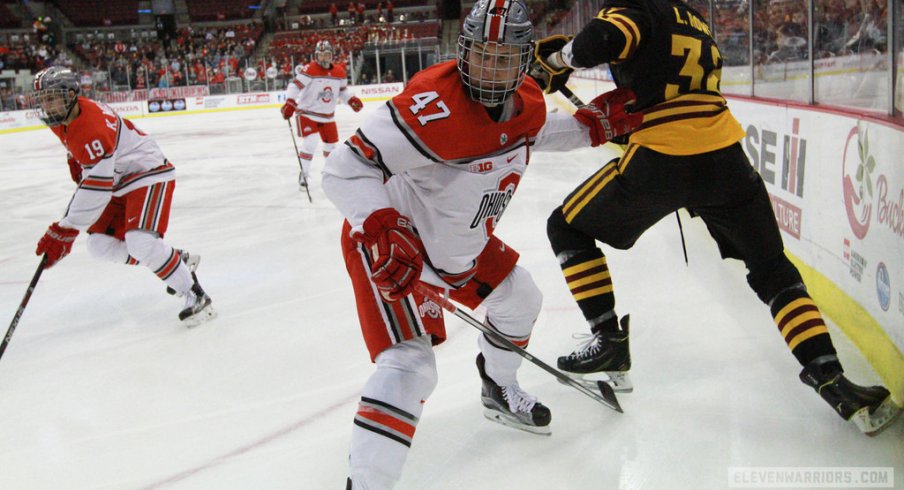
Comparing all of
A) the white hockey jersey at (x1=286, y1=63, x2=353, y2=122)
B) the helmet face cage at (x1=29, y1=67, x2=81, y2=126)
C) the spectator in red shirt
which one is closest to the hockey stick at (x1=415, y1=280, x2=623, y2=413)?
the helmet face cage at (x1=29, y1=67, x2=81, y2=126)

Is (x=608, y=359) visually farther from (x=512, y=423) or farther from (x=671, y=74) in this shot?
(x=671, y=74)

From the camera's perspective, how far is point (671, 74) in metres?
1.98

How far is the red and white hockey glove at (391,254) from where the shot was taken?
1.37m

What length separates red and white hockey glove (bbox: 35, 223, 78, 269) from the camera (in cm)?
283

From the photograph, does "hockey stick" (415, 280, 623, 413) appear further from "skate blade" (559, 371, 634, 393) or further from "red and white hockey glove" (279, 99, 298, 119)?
"red and white hockey glove" (279, 99, 298, 119)

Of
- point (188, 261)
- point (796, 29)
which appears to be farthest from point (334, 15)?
point (796, 29)

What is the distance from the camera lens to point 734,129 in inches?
80.5

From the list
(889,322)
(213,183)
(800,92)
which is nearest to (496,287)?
(889,322)

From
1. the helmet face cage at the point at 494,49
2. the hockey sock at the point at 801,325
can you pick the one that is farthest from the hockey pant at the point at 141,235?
the hockey sock at the point at 801,325

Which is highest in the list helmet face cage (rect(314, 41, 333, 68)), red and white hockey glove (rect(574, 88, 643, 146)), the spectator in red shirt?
the spectator in red shirt

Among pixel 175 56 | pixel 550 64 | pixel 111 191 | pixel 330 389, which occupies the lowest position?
pixel 330 389

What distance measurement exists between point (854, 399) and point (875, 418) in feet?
0.26

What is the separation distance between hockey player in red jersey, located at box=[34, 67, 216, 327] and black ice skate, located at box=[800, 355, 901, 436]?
2496 mm

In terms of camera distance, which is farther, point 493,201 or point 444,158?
point 493,201
